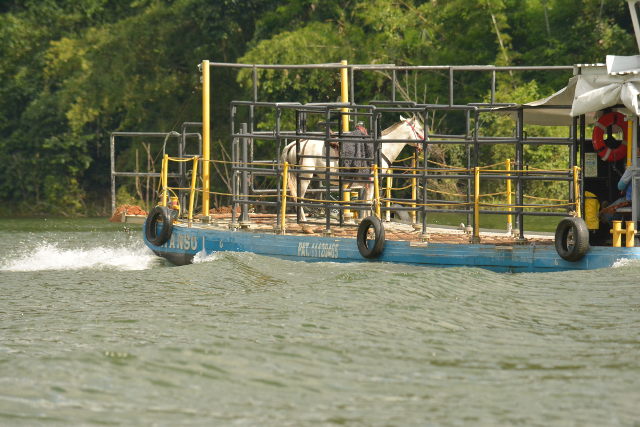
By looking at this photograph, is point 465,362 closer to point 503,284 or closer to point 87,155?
point 503,284

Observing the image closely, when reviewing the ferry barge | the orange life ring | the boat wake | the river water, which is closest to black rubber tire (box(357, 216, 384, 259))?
the ferry barge

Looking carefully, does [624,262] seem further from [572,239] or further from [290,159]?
[290,159]

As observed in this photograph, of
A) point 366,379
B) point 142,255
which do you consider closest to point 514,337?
point 366,379

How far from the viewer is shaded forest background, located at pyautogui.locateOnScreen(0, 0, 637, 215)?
3812cm

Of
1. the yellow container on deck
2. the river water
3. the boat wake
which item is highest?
the yellow container on deck

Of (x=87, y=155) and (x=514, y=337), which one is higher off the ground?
(x=87, y=155)

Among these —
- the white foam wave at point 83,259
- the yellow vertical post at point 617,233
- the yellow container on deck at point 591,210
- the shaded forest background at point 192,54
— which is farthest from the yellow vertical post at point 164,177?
the shaded forest background at point 192,54

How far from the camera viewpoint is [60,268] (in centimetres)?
1972

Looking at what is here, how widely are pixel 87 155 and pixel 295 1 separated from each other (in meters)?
12.0

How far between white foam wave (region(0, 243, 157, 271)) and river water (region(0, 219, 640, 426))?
2349 millimetres

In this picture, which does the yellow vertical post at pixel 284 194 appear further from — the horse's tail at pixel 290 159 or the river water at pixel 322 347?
the horse's tail at pixel 290 159

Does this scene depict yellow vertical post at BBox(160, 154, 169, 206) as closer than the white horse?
Yes

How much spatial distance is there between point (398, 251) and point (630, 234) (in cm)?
329

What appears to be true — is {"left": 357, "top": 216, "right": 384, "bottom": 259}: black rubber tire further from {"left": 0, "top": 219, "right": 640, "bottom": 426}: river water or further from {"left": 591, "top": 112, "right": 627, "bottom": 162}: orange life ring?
{"left": 591, "top": 112, "right": 627, "bottom": 162}: orange life ring
